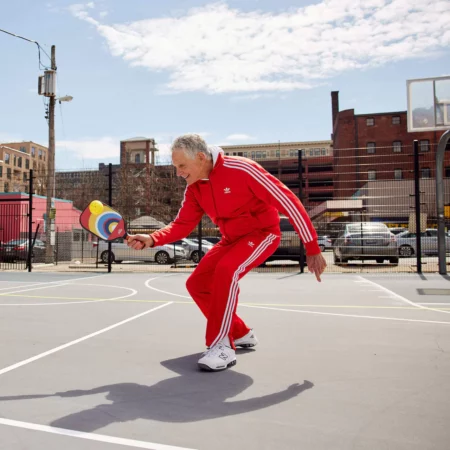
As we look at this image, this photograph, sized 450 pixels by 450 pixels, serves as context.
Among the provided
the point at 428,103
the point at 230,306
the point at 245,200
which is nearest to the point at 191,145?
the point at 245,200

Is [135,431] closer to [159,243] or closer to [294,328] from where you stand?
[159,243]

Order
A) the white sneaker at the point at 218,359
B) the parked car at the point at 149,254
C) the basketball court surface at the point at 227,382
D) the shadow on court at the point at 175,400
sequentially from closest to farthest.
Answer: the basketball court surface at the point at 227,382 → the shadow on court at the point at 175,400 → the white sneaker at the point at 218,359 → the parked car at the point at 149,254

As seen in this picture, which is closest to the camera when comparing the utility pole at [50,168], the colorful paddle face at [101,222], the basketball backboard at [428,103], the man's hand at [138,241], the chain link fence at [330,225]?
the man's hand at [138,241]

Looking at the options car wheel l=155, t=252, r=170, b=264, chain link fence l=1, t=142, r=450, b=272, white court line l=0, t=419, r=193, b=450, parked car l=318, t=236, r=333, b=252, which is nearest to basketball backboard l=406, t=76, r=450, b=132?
chain link fence l=1, t=142, r=450, b=272

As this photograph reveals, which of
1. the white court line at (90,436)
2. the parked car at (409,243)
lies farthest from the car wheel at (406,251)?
the white court line at (90,436)

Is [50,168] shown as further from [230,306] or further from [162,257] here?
[230,306]

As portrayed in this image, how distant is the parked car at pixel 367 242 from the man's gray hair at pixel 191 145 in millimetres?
13003

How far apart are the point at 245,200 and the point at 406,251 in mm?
20536

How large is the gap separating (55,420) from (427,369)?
8.39ft

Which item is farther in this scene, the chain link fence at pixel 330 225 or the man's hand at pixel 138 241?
the chain link fence at pixel 330 225

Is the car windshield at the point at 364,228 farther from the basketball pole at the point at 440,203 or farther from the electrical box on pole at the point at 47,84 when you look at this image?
the electrical box on pole at the point at 47,84

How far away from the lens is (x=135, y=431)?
2.25 metres

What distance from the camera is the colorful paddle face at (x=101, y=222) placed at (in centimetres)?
391

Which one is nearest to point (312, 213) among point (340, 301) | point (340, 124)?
point (340, 301)
